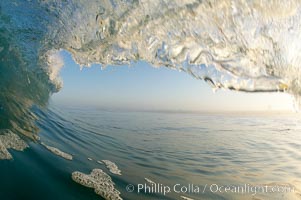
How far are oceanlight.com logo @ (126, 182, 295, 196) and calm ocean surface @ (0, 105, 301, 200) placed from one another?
0.07ft

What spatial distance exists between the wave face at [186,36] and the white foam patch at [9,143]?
0.34 metres

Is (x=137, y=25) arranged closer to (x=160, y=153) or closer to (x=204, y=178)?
(x=204, y=178)

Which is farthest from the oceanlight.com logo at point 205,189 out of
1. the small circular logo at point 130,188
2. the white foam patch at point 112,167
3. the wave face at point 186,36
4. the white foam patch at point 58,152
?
the wave face at point 186,36

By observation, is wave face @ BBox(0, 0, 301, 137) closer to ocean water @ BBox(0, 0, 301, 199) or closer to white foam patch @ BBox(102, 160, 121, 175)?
ocean water @ BBox(0, 0, 301, 199)

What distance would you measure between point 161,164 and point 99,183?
2776 millimetres

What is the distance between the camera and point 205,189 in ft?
18.1

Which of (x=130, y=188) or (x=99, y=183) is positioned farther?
(x=130, y=188)

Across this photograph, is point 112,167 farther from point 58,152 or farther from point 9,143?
point 9,143

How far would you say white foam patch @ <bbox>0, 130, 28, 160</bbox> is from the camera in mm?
4363

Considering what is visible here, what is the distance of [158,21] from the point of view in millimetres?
4145

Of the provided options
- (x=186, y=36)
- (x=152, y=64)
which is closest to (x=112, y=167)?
(x=152, y=64)

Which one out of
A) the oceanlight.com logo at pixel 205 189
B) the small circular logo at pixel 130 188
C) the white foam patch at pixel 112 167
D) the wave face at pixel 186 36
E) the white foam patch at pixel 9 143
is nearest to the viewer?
the wave face at pixel 186 36

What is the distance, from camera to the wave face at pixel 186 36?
11.0 feet

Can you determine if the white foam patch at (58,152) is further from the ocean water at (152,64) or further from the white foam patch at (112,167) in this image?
the white foam patch at (112,167)
